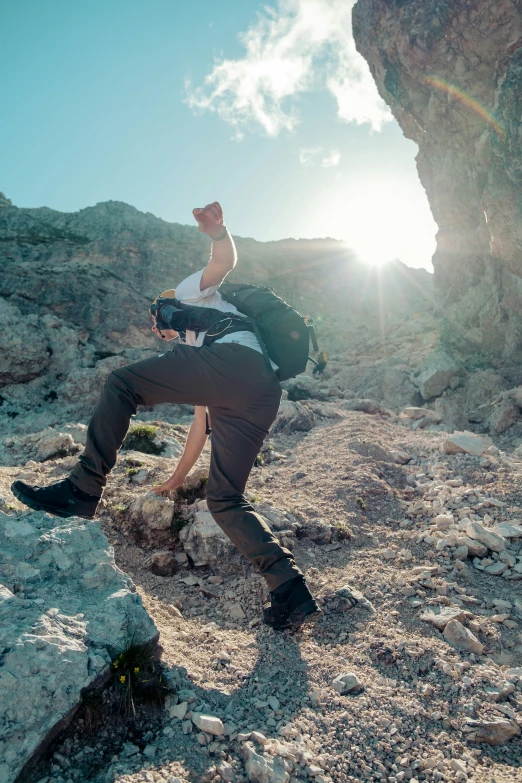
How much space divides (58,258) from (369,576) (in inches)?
1072

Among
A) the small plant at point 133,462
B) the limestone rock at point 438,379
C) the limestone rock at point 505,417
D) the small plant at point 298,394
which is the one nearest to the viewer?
A: the small plant at point 133,462

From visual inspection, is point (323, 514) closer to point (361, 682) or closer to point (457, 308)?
point (361, 682)

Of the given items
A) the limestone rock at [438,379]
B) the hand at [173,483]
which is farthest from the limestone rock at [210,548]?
the limestone rock at [438,379]

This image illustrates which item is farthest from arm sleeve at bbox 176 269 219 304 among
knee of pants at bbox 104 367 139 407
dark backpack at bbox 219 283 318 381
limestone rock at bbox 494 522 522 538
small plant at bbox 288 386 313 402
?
small plant at bbox 288 386 313 402

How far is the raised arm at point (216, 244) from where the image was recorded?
11.4 ft

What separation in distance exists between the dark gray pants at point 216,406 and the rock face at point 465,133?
11.8m

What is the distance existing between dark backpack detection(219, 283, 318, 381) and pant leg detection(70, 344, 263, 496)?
0.34 m

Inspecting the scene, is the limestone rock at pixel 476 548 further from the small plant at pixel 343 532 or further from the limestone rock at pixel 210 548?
the limestone rock at pixel 210 548

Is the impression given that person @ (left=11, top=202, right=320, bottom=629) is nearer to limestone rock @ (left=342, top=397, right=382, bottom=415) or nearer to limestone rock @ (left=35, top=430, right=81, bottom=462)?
limestone rock @ (left=35, top=430, right=81, bottom=462)

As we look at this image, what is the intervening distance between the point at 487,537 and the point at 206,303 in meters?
3.62

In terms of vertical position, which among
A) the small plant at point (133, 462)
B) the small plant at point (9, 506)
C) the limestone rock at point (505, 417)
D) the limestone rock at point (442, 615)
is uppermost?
the small plant at point (9, 506)

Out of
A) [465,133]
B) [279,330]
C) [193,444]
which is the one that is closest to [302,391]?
[465,133]

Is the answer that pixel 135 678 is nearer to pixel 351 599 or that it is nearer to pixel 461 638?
pixel 351 599

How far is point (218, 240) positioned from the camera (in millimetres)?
3598
